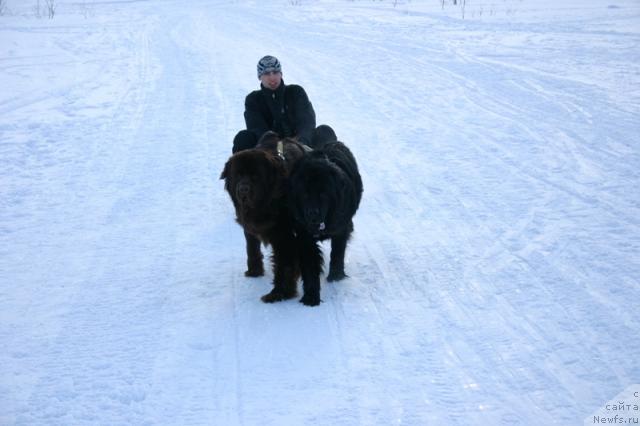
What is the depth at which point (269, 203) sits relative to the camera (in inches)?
185

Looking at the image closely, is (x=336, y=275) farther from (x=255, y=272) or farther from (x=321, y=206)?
(x=321, y=206)

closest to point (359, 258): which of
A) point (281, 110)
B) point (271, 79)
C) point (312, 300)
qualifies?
point (312, 300)

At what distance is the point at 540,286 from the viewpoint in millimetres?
4820

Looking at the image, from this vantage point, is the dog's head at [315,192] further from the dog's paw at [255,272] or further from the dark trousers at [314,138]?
→ the dark trousers at [314,138]

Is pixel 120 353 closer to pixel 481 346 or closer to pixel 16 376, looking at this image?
pixel 16 376

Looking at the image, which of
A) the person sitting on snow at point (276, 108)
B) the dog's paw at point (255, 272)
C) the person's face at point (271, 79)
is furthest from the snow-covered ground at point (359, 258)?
the person's face at point (271, 79)

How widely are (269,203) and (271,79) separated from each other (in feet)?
8.14

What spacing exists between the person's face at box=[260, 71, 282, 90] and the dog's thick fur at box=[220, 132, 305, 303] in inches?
65.3

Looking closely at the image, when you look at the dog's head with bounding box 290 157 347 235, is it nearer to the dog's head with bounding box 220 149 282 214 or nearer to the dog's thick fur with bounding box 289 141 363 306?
the dog's thick fur with bounding box 289 141 363 306

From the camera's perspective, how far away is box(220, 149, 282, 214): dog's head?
4.54 metres

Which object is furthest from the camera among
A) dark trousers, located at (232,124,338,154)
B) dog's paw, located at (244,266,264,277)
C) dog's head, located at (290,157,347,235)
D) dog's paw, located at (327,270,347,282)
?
dark trousers, located at (232,124,338,154)

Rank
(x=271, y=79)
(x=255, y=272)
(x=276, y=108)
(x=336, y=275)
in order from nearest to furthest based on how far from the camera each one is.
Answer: (x=336, y=275) → (x=255, y=272) → (x=271, y=79) → (x=276, y=108)

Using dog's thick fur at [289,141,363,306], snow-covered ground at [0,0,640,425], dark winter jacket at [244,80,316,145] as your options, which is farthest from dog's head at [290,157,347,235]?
dark winter jacket at [244,80,316,145]

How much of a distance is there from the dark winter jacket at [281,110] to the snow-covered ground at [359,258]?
1.15 meters
